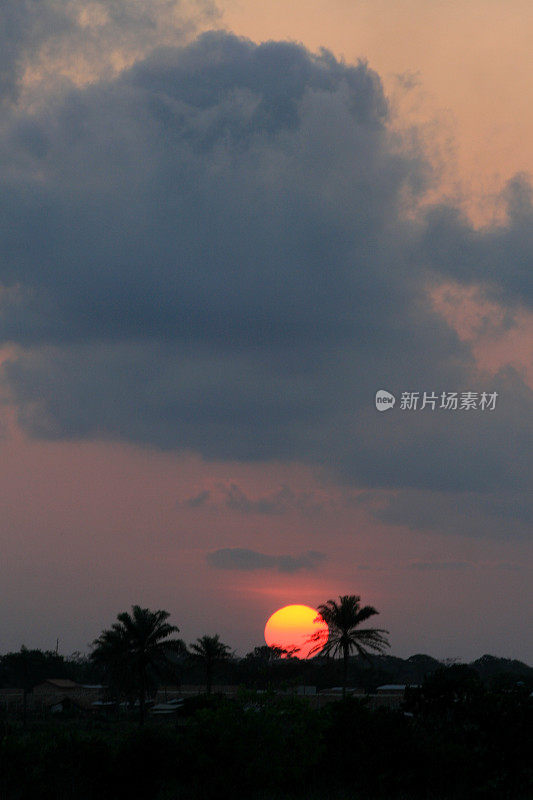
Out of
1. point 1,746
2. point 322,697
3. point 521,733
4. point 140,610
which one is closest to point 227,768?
point 1,746

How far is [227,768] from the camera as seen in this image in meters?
25.2

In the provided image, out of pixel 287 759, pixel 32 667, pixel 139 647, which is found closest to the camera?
pixel 287 759

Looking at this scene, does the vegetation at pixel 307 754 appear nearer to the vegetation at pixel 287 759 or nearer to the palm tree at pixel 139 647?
the vegetation at pixel 287 759

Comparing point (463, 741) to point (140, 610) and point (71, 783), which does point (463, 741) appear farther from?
point (140, 610)

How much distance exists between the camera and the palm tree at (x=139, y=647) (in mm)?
74500

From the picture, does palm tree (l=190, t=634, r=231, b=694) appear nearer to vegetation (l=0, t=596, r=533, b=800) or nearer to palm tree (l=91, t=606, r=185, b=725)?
palm tree (l=91, t=606, r=185, b=725)

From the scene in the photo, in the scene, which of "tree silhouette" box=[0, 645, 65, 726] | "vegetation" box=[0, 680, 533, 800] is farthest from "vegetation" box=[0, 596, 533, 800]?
"tree silhouette" box=[0, 645, 65, 726]

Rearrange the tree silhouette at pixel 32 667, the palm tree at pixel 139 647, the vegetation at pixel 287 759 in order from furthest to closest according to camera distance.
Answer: the tree silhouette at pixel 32 667, the palm tree at pixel 139 647, the vegetation at pixel 287 759

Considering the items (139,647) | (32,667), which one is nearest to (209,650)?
(139,647)

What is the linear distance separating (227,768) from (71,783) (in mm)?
4515

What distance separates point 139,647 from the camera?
74.8 metres

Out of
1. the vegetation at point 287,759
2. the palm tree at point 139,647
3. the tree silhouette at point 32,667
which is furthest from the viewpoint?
the tree silhouette at point 32,667

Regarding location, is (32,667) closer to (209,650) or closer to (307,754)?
(209,650)

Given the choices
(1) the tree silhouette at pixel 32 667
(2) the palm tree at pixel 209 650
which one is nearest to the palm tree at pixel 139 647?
(2) the palm tree at pixel 209 650
